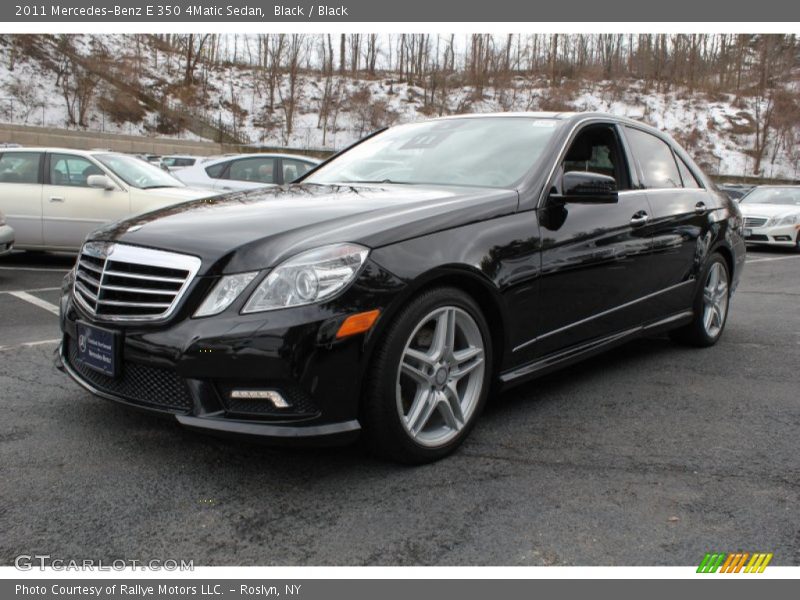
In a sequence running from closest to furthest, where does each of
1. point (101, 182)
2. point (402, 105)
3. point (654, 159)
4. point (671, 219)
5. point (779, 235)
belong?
1. point (671, 219)
2. point (654, 159)
3. point (101, 182)
4. point (779, 235)
5. point (402, 105)

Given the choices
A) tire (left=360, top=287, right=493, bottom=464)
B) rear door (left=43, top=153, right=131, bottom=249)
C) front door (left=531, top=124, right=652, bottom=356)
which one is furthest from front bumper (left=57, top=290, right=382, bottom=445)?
rear door (left=43, top=153, right=131, bottom=249)

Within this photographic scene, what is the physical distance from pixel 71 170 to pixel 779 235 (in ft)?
43.1

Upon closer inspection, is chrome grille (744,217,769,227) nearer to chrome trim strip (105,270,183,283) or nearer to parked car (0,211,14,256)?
parked car (0,211,14,256)

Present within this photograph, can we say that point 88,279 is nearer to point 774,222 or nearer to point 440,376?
point 440,376

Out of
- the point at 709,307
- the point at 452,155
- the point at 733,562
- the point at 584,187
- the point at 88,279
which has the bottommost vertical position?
the point at 733,562

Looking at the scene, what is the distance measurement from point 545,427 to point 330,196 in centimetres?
153

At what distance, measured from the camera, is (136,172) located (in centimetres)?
971

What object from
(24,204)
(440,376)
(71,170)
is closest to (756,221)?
(71,170)

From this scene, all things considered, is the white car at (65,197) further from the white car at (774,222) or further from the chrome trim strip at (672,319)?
the white car at (774,222)

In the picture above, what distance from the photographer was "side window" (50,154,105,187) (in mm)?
9297

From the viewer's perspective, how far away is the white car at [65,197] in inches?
360

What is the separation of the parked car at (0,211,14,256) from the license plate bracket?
6022 millimetres

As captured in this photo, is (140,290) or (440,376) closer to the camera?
(140,290)

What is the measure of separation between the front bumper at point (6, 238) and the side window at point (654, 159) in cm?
682
